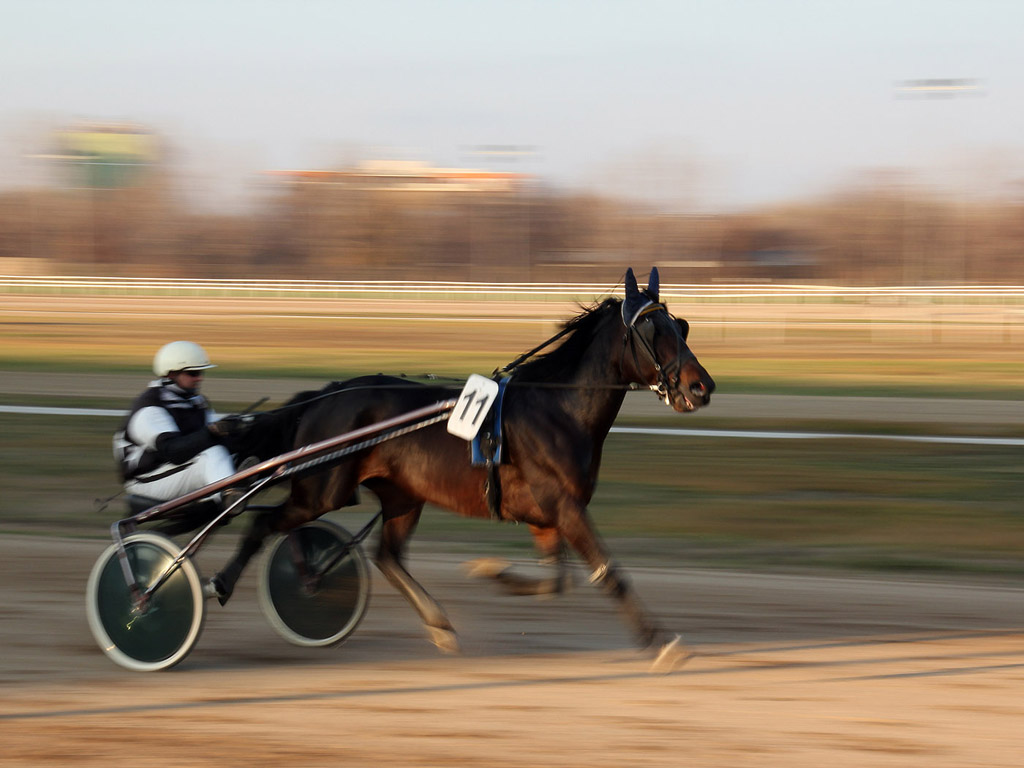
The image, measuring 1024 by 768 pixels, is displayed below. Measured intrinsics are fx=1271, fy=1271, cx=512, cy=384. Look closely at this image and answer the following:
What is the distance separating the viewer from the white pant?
548 cm

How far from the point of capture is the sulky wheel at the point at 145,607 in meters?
5.25

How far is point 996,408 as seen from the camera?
15242mm

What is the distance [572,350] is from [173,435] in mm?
1737

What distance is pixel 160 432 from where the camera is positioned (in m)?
5.32

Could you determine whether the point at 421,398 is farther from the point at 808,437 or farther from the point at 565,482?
the point at 808,437

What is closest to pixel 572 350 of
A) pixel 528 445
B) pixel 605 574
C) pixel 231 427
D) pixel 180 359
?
pixel 528 445

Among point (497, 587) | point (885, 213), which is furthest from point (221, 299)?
point (497, 587)

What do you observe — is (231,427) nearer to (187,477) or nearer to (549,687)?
(187,477)

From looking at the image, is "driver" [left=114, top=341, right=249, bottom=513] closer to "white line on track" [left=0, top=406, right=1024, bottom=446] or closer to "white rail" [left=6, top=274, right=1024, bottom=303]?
"white line on track" [left=0, top=406, right=1024, bottom=446]

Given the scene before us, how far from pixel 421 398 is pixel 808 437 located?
25.8 ft

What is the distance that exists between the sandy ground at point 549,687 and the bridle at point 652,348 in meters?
1.20

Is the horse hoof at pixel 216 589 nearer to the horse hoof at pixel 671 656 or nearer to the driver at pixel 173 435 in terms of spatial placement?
the driver at pixel 173 435

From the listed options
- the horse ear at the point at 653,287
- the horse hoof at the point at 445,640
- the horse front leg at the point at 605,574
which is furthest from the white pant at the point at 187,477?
the horse ear at the point at 653,287

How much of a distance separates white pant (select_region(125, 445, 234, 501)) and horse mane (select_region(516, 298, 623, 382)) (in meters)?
1.36
